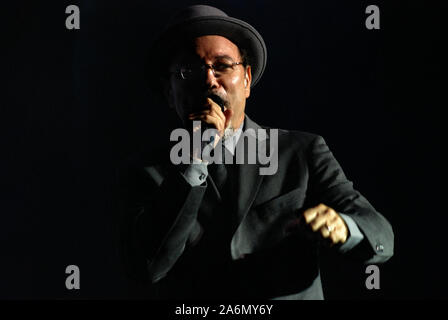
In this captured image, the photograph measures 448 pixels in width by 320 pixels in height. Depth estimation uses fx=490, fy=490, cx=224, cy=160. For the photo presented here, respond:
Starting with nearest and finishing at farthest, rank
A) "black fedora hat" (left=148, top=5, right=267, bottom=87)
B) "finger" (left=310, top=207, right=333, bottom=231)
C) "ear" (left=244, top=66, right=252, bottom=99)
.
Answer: "finger" (left=310, top=207, right=333, bottom=231) < "black fedora hat" (left=148, top=5, right=267, bottom=87) < "ear" (left=244, top=66, right=252, bottom=99)

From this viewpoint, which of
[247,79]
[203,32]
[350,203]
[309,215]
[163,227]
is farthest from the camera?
[247,79]

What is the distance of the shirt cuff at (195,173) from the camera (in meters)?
1.38

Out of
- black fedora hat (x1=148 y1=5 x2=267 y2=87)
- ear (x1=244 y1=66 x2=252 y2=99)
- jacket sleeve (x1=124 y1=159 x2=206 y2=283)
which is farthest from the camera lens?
ear (x1=244 y1=66 x2=252 y2=99)

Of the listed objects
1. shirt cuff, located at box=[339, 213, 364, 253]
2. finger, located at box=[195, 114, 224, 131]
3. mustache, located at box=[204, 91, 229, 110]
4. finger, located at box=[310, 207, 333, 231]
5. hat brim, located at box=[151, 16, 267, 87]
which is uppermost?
hat brim, located at box=[151, 16, 267, 87]

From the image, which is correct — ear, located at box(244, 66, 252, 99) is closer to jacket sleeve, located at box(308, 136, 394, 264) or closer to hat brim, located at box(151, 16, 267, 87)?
hat brim, located at box(151, 16, 267, 87)

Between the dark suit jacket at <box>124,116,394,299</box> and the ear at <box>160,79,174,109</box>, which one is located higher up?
the ear at <box>160,79,174,109</box>

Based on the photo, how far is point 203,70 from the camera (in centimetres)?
160

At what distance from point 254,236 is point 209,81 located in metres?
0.51

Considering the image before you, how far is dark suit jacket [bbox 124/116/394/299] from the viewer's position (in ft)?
4.67

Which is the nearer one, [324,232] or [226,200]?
[324,232]

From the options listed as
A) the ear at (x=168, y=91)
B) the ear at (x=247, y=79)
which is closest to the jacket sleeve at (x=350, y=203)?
the ear at (x=247, y=79)

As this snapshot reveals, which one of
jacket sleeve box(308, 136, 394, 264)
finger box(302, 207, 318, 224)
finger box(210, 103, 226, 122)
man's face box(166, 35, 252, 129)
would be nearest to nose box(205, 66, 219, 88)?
man's face box(166, 35, 252, 129)

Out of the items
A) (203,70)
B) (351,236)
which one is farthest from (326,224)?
(203,70)

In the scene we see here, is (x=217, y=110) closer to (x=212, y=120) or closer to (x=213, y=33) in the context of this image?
(x=212, y=120)
